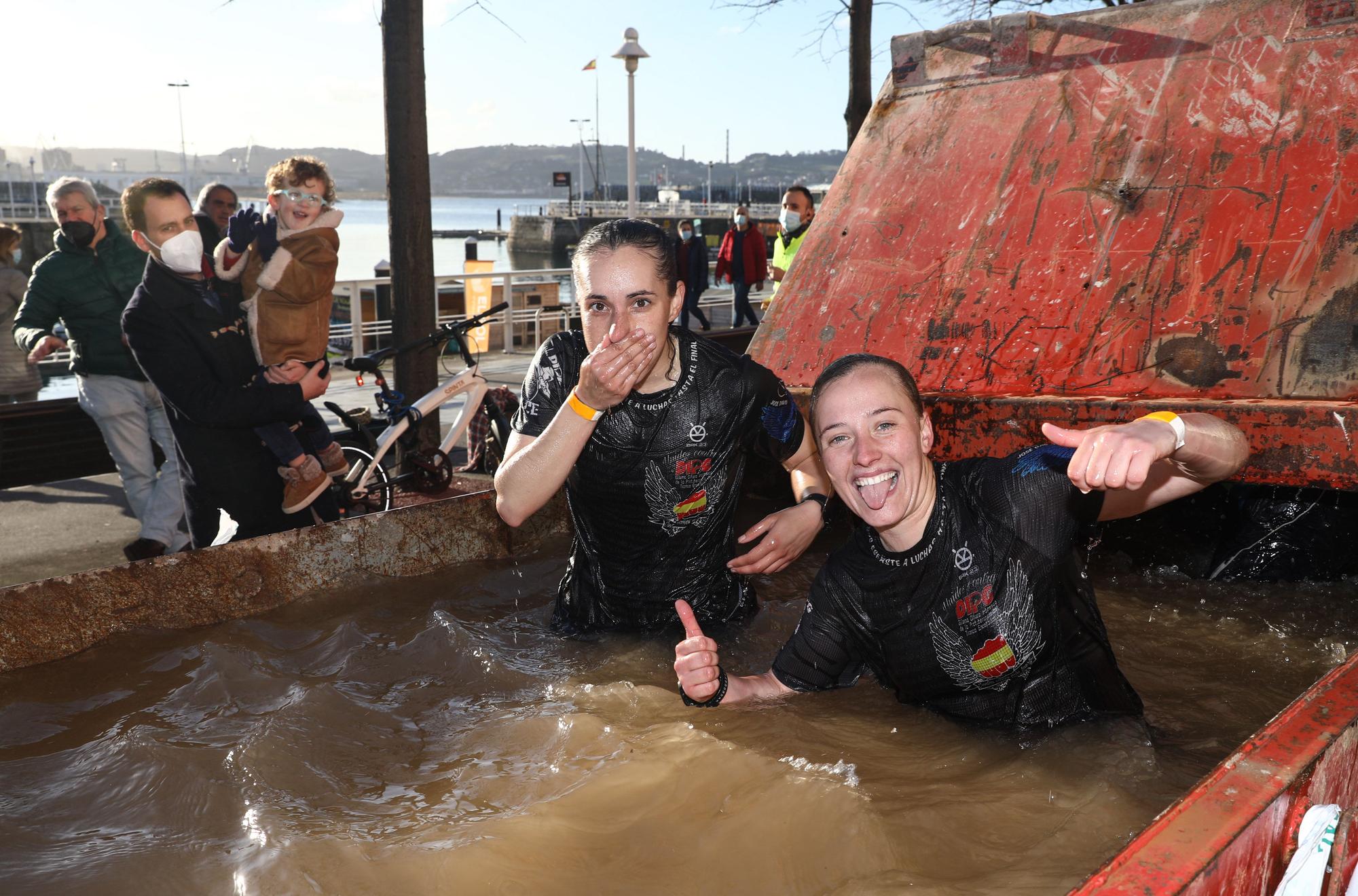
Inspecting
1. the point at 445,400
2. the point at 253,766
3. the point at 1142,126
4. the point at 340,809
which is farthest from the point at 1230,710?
the point at 445,400

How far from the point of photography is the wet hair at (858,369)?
258 centimetres

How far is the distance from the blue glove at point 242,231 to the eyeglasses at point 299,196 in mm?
163

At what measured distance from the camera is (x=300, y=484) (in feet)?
15.6

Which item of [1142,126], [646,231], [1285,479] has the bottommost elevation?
[1285,479]

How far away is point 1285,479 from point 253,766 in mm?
2779

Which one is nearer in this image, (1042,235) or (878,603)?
(878,603)

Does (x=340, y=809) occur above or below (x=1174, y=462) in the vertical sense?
below

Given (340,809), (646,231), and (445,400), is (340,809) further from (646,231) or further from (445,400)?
(445,400)

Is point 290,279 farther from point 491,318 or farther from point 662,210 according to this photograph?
point 662,210

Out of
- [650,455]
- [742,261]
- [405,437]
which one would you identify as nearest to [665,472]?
[650,455]

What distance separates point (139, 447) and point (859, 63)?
8465 millimetres

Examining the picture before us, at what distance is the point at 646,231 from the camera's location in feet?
9.68

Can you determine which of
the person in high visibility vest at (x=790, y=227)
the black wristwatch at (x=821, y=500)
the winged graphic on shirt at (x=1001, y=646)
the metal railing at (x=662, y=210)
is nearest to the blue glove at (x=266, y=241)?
the black wristwatch at (x=821, y=500)

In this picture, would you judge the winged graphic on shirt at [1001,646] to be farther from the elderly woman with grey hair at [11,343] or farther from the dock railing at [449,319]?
the dock railing at [449,319]
